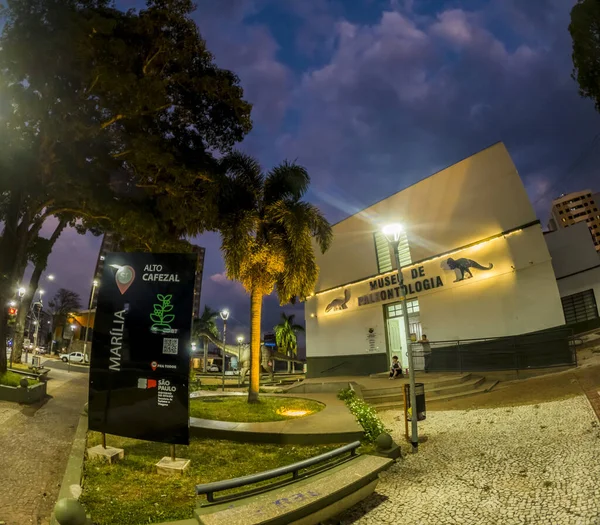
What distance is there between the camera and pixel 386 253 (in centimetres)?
1983

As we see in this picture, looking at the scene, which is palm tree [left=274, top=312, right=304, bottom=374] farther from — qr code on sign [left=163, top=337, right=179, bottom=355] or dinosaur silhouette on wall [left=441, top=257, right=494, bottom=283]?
qr code on sign [left=163, top=337, right=179, bottom=355]

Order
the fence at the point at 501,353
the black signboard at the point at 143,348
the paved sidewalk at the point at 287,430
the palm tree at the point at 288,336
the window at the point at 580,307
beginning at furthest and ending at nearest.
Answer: the palm tree at the point at 288,336 < the window at the point at 580,307 < the fence at the point at 501,353 < the paved sidewalk at the point at 287,430 < the black signboard at the point at 143,348

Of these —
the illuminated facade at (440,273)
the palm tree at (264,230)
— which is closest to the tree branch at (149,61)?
the palm tree at (264,230)

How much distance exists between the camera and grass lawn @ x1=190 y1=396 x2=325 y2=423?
843cm

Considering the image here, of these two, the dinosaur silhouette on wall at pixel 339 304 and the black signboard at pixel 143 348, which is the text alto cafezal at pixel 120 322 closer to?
the black signboard at pixel 143 348

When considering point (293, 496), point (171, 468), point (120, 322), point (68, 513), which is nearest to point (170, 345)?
point (120, 322)

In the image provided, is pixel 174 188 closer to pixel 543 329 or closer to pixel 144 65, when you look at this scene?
pixel 144 65

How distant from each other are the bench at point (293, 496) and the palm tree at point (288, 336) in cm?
4327

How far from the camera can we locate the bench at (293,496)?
9.76ft

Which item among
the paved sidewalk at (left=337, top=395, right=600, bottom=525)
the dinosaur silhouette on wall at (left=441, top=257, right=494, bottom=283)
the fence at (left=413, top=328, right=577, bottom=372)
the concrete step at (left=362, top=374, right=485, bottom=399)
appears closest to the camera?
the paved sidewalk at (left=337, top=395, right=600, bottom=525)

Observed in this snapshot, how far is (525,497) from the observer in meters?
3.86

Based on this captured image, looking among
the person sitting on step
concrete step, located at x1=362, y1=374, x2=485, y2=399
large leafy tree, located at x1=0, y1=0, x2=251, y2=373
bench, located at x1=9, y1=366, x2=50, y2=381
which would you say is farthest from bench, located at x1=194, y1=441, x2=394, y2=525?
bench, located at x1=9, y1=366, x2=50, y2=381

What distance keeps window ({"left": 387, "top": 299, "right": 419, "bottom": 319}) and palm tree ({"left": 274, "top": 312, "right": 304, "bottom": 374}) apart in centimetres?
2926

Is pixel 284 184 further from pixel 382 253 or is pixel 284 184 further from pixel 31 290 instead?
pixel 31 290
